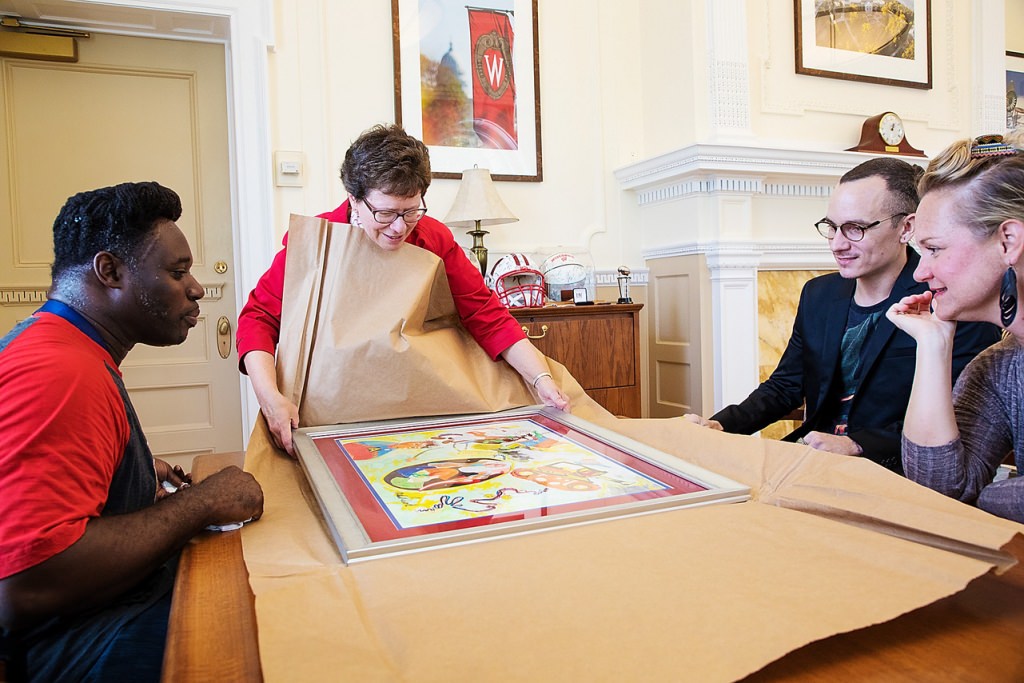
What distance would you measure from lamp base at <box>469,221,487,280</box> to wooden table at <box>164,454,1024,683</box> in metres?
2.57

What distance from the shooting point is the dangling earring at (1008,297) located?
1.06m

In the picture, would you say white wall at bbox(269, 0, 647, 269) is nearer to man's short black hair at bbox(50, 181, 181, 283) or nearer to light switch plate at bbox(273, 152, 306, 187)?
light switch plate at bbox(273, 152, 306, 187)

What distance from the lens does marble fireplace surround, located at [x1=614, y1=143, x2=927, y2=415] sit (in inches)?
137

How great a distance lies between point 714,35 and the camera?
3.49m

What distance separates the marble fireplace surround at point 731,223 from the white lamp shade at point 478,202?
83 cm

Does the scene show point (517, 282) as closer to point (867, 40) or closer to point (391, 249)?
point (391, 249)

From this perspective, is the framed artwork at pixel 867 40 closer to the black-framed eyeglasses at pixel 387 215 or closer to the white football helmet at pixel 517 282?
the white football helmet at pixel 517 282

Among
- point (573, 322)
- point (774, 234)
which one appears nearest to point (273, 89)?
point (573, 322)

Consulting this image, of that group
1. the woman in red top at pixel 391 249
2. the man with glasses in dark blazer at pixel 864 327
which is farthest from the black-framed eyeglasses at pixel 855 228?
the woman in red top at pixel 391 249

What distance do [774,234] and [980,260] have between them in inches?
109

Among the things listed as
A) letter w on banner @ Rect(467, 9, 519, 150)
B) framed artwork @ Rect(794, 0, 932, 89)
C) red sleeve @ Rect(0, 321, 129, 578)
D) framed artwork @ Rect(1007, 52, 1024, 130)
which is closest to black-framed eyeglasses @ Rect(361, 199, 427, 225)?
red sleeve @ Rect(0, 321, 129, 578)

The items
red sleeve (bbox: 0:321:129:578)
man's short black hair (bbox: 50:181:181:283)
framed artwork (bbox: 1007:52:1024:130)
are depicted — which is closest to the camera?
red sleeve (bbox: 0:321:129:578)

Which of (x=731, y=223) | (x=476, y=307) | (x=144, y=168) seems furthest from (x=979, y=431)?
(x=144, y=168)

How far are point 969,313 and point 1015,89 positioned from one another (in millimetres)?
4671
